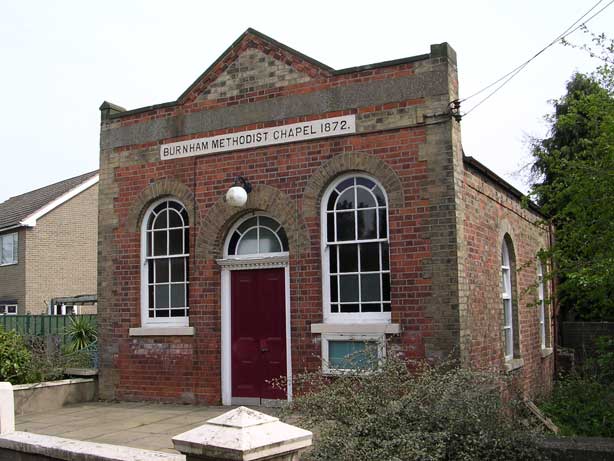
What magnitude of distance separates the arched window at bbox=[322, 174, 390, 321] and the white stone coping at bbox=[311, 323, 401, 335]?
20 centimetres

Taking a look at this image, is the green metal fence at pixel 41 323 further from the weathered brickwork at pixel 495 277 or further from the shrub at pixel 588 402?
the shrub at pixel 588 402

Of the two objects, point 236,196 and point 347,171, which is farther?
point 236,196

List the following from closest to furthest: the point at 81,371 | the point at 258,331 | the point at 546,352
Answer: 1. the point at 258,331
2. the point at 81,371
3. the point at 546,352

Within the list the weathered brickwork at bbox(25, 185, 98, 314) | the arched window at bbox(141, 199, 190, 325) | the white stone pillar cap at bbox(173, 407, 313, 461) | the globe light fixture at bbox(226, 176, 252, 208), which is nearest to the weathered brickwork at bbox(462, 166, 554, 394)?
the globe light fixture at bbox(226, 176, 252, 208)

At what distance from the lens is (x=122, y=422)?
9.95m

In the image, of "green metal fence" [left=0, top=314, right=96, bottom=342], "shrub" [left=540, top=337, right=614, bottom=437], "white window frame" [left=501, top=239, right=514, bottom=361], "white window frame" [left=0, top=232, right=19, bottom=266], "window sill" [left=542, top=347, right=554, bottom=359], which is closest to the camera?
"shrub" [left=540, top=337, right=614, bottom=437]

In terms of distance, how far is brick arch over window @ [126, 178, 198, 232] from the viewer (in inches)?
461

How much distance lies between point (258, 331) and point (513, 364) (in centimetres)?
457

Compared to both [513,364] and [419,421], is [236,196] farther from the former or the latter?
[513,364]

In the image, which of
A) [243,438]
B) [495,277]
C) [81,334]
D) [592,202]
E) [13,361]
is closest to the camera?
[243,438]

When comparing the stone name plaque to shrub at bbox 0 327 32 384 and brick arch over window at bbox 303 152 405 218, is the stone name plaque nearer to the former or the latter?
brick arch over window at bbox 303 152 405 218

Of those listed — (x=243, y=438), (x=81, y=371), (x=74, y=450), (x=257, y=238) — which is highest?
(x=257, y=238)

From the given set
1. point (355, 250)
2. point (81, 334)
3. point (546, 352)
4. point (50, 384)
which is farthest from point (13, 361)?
point (546, 352)

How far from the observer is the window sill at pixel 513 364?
11621 millimetres
